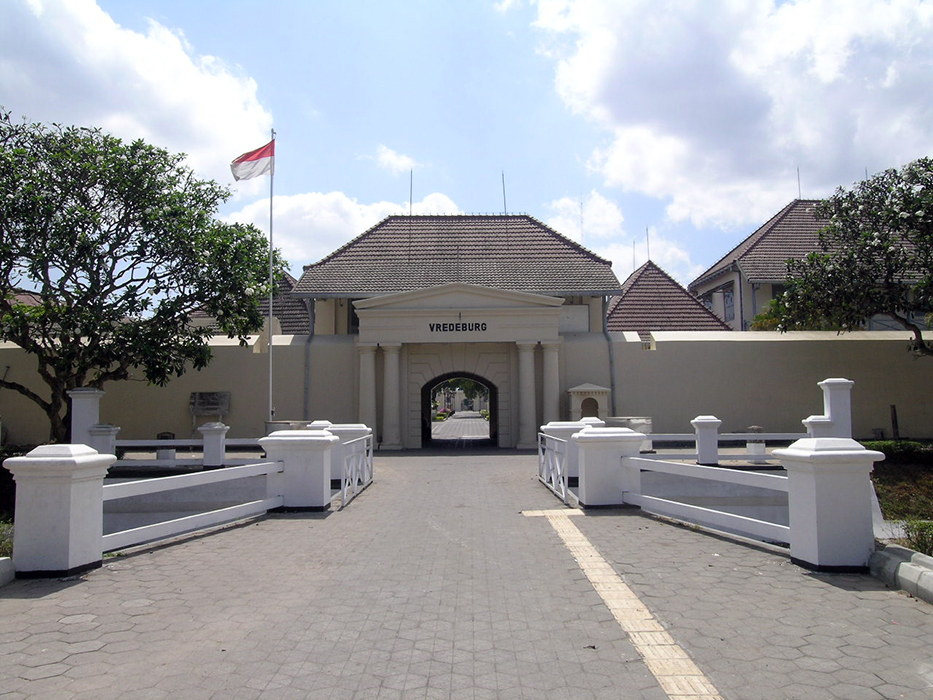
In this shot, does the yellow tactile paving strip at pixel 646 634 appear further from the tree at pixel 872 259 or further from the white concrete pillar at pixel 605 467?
the tree at pixel 872 259

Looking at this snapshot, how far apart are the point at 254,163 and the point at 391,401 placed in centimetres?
900

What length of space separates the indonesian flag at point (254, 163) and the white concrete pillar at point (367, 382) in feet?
21.7

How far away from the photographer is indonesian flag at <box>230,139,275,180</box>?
79.4 feet

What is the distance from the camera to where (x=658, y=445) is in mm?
23859

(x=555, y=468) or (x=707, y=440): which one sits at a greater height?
(x=707, y=440)

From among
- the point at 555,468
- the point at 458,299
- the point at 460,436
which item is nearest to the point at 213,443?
the point at 555,468

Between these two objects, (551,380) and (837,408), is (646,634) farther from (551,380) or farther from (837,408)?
(551,380)

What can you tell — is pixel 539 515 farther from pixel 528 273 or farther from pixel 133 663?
pixel 528 273

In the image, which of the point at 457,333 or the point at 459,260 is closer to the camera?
the point at 457,333

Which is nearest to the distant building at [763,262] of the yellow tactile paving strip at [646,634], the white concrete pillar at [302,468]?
the white concrete pillar at [302,468]

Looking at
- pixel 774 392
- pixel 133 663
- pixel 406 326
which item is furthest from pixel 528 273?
pixel 133 663

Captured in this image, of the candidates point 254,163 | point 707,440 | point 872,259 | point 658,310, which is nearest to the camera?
point 707,440

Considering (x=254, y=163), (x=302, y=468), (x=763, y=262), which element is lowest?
(x=302, y=468)

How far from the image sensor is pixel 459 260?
28.8 meters
